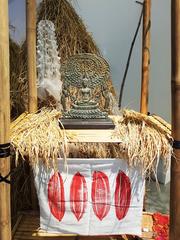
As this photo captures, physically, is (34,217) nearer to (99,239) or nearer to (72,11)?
(99,239)

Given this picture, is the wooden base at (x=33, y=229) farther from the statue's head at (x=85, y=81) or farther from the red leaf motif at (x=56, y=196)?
the statue's head at (x=85, y=81)

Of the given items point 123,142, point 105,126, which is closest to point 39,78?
point 105,126

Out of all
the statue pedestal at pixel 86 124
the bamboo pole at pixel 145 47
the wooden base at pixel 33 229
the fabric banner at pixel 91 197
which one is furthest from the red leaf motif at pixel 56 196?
the bamboo pole at pixel 145 47

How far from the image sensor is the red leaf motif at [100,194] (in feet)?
5.12

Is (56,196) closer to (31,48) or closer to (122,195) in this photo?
(122,195)

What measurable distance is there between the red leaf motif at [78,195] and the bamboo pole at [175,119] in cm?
43

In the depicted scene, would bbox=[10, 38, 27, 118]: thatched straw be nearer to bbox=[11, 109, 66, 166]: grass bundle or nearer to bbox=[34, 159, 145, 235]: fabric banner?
bbox=[11, 109, 66, 166]: grass bundle

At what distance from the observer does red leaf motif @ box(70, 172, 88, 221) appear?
1.57 meters

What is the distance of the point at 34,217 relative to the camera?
235 centimetres

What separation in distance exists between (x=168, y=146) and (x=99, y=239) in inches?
37.6

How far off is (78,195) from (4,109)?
58 centimetres

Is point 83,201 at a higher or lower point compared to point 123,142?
lower

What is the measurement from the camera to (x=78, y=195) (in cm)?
158

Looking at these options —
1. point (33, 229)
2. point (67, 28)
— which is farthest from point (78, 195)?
point (67, 28)
